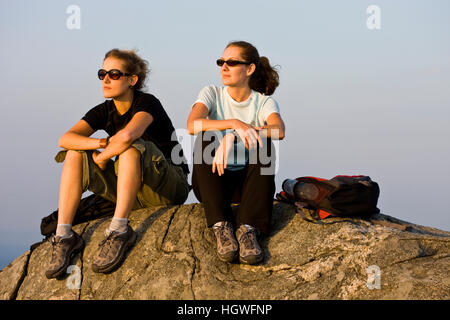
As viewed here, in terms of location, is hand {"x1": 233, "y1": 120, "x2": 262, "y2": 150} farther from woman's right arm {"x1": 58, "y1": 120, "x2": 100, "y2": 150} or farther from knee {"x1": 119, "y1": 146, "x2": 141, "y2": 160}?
woman's right arm {"x1": 58, "y1": 120, "x2": 100, "y2": 150}

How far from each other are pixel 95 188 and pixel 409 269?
11.2 ft

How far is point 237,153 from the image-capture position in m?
5.08

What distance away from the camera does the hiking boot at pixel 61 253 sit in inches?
195

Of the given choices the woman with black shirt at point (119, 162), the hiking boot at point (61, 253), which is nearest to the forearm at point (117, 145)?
the woman with black shirt at point (119, 162)

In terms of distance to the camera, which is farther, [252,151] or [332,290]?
[252,151]

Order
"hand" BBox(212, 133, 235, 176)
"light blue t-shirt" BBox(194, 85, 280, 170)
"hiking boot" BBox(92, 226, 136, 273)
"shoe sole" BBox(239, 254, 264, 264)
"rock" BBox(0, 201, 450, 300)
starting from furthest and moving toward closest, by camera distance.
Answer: "light blue t-shirt" BBox(194, 85, 280, 170), "hiking boot" BBox(92, 226, 136, 273), "hand" BBox(212, 133, 235, 176), "shoe sole" BBox(239, 254, 264, 264), "rock" BBox(0, 201, 450, 300)

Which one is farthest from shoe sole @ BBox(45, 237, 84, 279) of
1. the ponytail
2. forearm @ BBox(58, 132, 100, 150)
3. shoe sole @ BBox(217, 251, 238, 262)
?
the ponytail

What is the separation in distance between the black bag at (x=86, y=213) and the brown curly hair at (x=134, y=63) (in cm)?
152

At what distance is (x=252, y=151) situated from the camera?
193 inches

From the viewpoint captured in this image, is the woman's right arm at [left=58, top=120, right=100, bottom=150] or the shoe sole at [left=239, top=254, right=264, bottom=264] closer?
the shoe sole at [left=239, top=254, right=264, bottom=264]

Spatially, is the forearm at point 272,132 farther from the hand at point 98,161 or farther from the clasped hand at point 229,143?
the hand at point 98,161

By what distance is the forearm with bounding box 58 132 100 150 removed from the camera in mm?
5148
